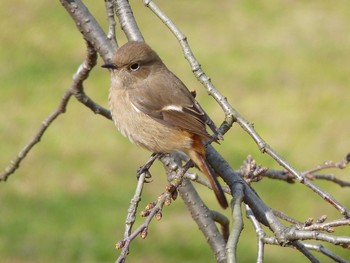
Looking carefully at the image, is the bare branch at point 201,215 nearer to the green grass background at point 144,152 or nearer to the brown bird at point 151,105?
the brown bird at point 151,105

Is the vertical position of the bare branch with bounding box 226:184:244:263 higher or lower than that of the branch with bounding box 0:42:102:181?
lower

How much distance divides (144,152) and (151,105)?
4515mm

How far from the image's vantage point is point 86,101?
13.6ft

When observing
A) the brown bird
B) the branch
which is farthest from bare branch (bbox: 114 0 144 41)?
the branch

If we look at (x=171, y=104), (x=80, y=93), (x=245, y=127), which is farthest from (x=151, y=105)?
(x=245, y=127)

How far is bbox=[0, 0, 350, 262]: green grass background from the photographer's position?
6.75 meters

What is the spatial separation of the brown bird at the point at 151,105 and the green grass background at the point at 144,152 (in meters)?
2.68

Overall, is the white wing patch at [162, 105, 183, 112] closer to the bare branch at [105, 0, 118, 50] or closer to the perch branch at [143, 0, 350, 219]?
the bare branch at [105, 0, 118, 50]

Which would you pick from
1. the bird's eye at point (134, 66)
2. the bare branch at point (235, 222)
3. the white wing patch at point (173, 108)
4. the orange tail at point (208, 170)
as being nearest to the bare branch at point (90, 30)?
the bird's eye at point (134, 66)

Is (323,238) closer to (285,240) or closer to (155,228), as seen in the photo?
(285,240)

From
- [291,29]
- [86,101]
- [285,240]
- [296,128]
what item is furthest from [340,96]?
[285,240]

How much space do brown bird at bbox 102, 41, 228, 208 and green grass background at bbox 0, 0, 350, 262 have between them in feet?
8.81

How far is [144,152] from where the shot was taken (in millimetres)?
8430

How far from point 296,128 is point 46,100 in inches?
118
